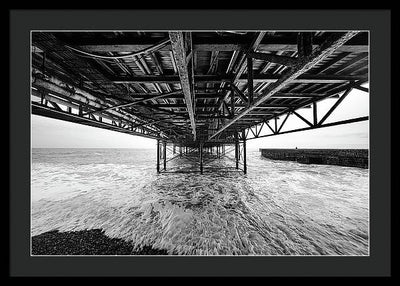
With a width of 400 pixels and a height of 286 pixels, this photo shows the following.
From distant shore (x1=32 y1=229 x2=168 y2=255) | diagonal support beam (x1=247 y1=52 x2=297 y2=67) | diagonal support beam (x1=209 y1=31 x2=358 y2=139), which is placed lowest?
distant shore (x1=32 y1=229 x2=168 y2=255)

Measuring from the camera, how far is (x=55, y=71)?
2.76 m

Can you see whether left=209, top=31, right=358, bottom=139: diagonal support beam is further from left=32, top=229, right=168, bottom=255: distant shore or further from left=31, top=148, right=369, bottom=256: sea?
left=32, top=229, right=168, bottom=255: distant shore

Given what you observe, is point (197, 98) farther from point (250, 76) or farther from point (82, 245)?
point (82, 245)

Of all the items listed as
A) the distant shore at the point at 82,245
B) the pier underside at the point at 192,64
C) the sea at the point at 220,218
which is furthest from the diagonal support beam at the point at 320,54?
the distant shore at the point at 82,245

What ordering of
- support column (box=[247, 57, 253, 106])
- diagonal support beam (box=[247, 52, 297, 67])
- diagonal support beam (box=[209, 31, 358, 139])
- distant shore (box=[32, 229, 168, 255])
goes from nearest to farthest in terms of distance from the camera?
diagonal support beam (box=[209, 31, 358, 139]) < diagonal support beam (box=[247, 52, 297, 67]) < support column (box=[247, 57, 253, 106]) < distant shore (box=[32, 229, 168, 255])

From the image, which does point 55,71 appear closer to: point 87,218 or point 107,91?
point 107,91

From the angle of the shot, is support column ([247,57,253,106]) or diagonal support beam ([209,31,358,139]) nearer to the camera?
diagonal support beam ([209,31,358,139])

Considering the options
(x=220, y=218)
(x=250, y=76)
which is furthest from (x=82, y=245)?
(x=250, y=76)

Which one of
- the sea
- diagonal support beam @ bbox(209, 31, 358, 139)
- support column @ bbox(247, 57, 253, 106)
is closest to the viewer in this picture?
diagonal support beam @ bbox(209, 31, 358, 139)

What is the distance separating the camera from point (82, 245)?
362cm

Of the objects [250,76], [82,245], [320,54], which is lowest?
[82,245]

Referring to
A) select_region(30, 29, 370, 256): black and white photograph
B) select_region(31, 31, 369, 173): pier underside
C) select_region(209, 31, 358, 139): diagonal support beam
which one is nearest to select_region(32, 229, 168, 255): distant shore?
select_region(30, 29, 370, 256): black and white photograph

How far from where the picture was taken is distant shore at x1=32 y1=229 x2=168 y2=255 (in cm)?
338

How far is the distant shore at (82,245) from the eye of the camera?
338cm
